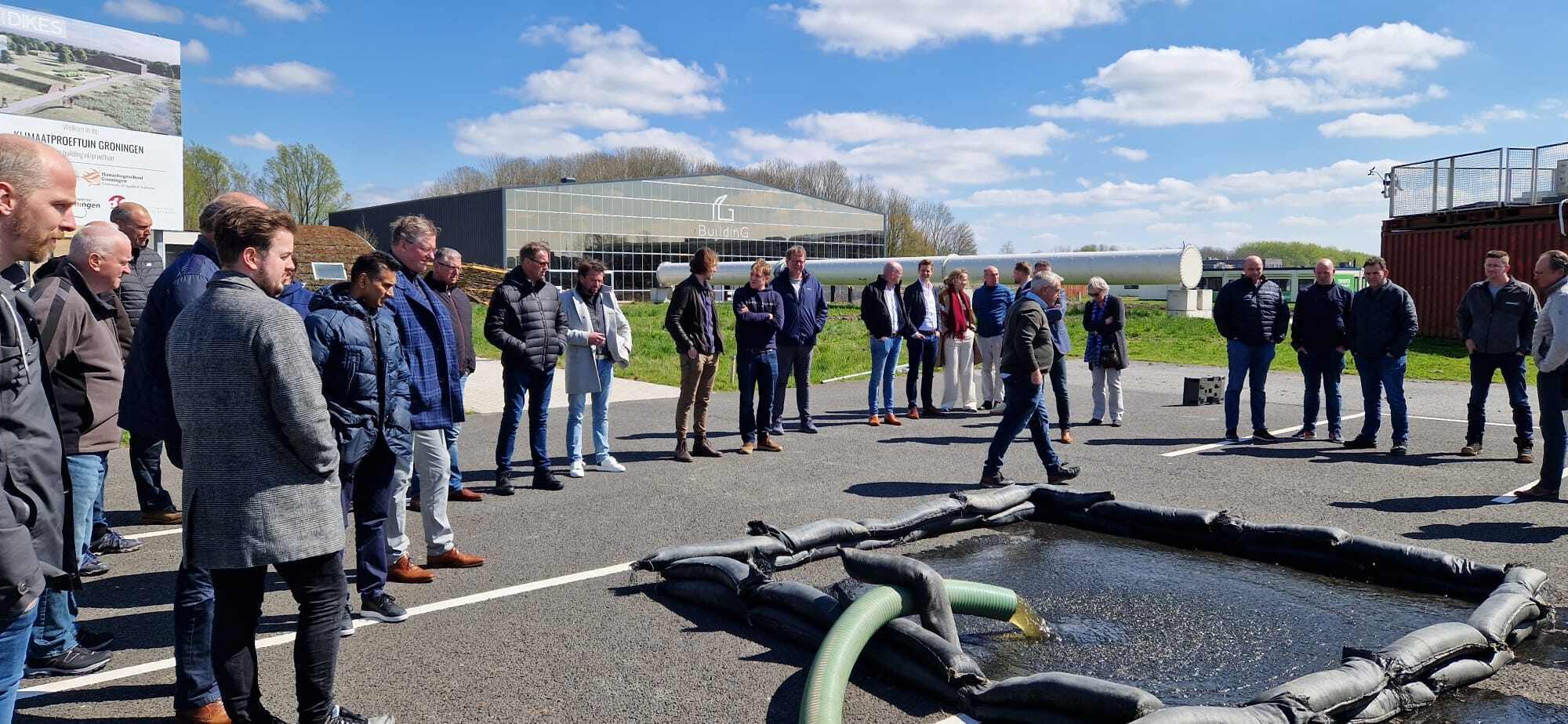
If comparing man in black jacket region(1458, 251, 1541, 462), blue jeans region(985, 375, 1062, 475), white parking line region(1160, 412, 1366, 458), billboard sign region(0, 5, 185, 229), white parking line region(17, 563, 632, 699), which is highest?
billboard sign region(0, 5, 185, 229)

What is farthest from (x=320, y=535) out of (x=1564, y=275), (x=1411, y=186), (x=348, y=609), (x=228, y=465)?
(x=1411, y=186)

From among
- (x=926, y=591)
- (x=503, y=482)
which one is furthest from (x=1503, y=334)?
(x=503, y=482)

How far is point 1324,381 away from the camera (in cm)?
1017

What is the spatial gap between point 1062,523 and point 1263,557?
132 centimetres

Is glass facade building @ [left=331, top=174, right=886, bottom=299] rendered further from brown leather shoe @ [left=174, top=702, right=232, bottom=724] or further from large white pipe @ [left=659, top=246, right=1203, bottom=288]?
brown leather shoe @ [left=174, top=702, right=232, bottom=724]

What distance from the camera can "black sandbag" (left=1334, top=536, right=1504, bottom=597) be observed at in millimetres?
5059

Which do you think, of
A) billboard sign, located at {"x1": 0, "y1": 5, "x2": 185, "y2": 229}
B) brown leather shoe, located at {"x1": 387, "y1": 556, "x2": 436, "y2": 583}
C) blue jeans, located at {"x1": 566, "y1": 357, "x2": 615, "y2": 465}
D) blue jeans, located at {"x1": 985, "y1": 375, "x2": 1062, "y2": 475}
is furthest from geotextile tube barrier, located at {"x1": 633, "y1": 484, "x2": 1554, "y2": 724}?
billboard sign, located at {"x1": 0, "y1": 5, "x2": 185, "y2": 229}

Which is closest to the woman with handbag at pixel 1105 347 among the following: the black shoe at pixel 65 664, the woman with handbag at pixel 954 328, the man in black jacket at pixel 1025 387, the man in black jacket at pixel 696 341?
the woman with handbag at pixel 954 328

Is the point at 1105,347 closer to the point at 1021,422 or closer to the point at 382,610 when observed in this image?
the point at 1021,422

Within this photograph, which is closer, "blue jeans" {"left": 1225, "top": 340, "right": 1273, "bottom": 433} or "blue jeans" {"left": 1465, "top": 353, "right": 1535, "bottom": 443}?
"blue jeans" {"left": 1465, "top": 353, "right": 1535, "bottom": 443}

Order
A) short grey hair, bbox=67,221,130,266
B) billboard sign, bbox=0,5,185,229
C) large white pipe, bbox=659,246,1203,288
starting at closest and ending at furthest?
short grey hair, bbox=67,221,130,266
billboard sign, bbox=0,5,185,229
large white pipe, bbox=659,246,1203,288

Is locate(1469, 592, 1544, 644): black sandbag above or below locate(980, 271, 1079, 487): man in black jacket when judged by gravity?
below

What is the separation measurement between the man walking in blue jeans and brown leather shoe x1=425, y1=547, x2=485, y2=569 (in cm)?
841

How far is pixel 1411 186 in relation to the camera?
2570cm
